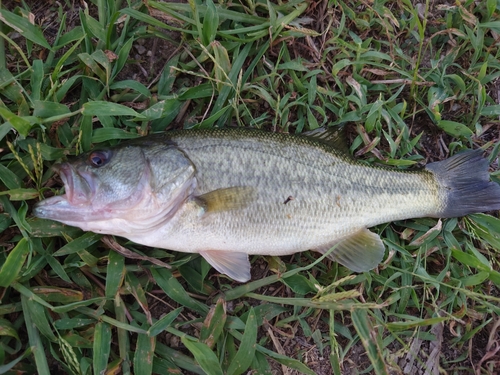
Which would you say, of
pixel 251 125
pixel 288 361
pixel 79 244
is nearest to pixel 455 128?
pixel 251 125

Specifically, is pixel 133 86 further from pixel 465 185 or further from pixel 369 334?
pixel 465 185

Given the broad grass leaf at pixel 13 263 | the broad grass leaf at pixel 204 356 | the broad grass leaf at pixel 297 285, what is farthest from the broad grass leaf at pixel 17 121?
the broad grass leaf at pixel 297 285

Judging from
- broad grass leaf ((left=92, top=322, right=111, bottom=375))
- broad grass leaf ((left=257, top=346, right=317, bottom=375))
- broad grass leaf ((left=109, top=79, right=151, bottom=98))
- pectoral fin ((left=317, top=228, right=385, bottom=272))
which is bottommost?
broad grass leaf ((left=257, top=346, right=317, bottom=375))

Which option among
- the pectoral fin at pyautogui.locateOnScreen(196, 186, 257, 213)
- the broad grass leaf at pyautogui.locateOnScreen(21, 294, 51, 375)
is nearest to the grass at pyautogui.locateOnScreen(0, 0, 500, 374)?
the broad grass leaf at pyautogui.locateOnScreen(21, 294, 51, 375)

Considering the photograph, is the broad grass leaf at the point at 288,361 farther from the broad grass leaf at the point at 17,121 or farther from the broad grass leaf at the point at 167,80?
the broad grass leaf at the point at 17,121

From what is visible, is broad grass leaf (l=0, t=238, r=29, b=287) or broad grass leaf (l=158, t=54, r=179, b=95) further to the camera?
broad grass leaf (l=158, t=54, r=179, b=95)

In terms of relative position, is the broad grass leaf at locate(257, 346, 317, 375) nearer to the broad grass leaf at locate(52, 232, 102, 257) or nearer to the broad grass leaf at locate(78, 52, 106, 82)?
the broad grass leaf at locate(52, 232, 102, 257)

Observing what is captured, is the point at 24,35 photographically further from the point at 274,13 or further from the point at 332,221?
the point at 332,221
